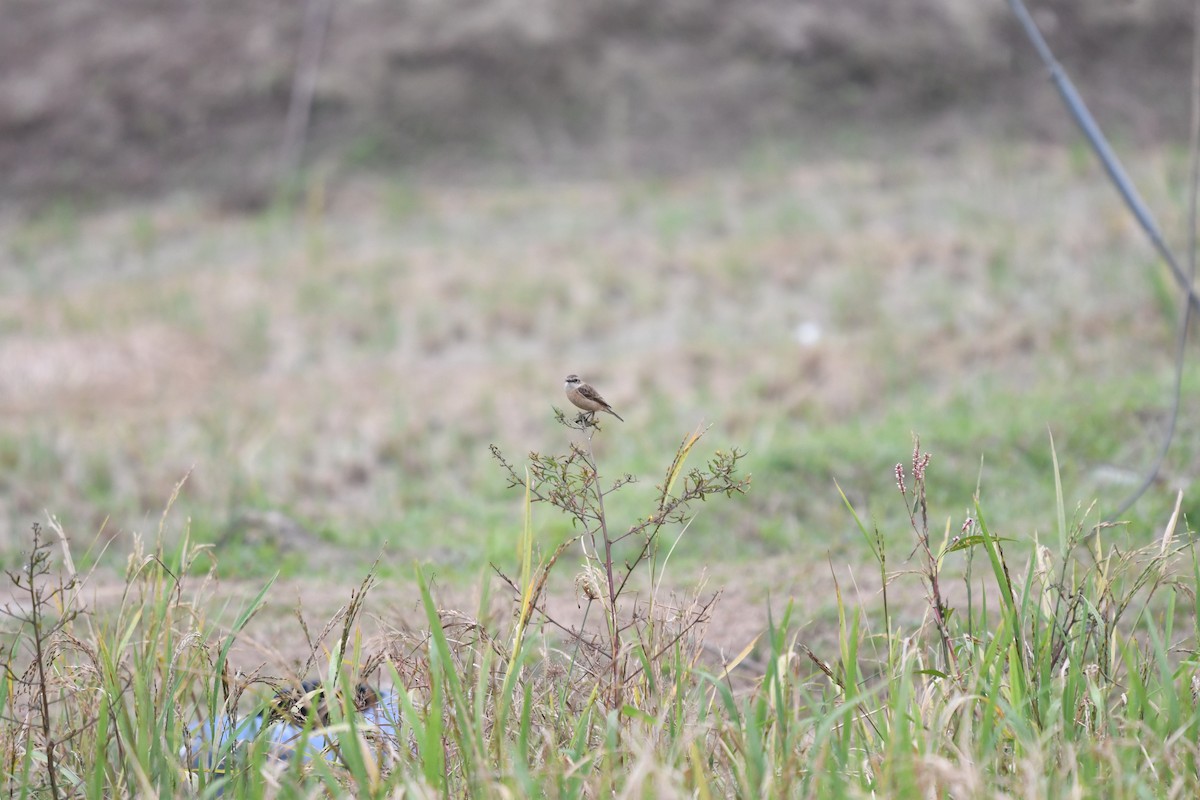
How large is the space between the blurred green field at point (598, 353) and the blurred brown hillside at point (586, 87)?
0.78m

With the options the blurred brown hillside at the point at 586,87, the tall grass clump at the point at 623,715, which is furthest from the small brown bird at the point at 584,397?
the blurred brown hillside at the point at 586,87

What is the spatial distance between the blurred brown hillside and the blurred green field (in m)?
0.78

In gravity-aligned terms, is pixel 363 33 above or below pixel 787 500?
above

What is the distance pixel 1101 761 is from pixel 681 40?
1190 cm

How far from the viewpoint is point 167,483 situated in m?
6.16

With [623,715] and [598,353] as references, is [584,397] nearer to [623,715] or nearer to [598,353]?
[623,715]

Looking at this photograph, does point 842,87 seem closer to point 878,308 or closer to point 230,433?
point 878,308

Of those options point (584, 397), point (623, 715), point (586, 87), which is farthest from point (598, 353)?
point (623, 715)

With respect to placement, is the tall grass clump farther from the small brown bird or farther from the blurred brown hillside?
the blurred brown hillside

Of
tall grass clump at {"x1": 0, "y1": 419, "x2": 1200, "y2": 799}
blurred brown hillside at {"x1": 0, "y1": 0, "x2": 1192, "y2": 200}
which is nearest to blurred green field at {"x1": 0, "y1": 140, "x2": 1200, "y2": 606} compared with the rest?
blurred brown hillside at {"x1": 0, "y1": 0, "x2": 1192, "y2": 200}

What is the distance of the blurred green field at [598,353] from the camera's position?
5.75 meters

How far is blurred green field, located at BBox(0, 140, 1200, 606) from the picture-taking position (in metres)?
5.75

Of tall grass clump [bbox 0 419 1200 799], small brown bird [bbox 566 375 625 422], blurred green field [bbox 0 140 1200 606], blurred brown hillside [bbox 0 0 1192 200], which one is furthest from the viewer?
blurred brown hillside [bbox 0 0 1192 200]

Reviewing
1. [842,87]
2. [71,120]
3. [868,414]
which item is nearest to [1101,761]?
[868,414]
